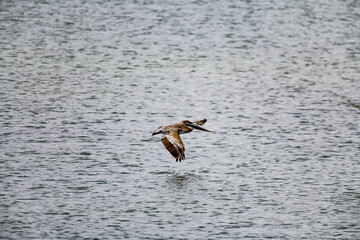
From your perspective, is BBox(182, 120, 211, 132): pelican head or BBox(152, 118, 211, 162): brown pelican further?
BBox(182, 120, 211, 132): pelican head

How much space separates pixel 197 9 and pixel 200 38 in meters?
2.08

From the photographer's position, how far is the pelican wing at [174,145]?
26.7 feet

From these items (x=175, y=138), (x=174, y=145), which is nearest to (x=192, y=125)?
(x=175, y=138)

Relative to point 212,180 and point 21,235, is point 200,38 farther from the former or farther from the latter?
point 21,235

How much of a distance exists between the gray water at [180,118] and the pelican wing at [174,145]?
20 cm

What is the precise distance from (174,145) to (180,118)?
72.1 inches

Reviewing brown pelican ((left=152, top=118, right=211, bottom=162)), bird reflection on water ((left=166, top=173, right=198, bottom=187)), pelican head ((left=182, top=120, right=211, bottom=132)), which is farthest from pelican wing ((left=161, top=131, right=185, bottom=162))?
pelican head ((left=182, top=120, right=211, bottom=132))

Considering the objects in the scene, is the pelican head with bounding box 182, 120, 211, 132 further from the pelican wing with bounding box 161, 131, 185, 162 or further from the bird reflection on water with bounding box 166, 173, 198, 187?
the bird reflection on water with bounding box 166, 173, 198, 187

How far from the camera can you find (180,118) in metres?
10.1

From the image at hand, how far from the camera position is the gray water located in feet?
23.5

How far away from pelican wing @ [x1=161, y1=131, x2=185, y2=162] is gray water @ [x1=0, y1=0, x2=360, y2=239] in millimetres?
202

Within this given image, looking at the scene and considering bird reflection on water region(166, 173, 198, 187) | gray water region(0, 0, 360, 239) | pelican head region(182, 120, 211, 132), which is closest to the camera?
gray water region(0, 0, 360, 239)

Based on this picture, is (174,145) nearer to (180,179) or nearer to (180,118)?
(180,179)

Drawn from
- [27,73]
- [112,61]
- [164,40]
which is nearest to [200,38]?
[164,40]
